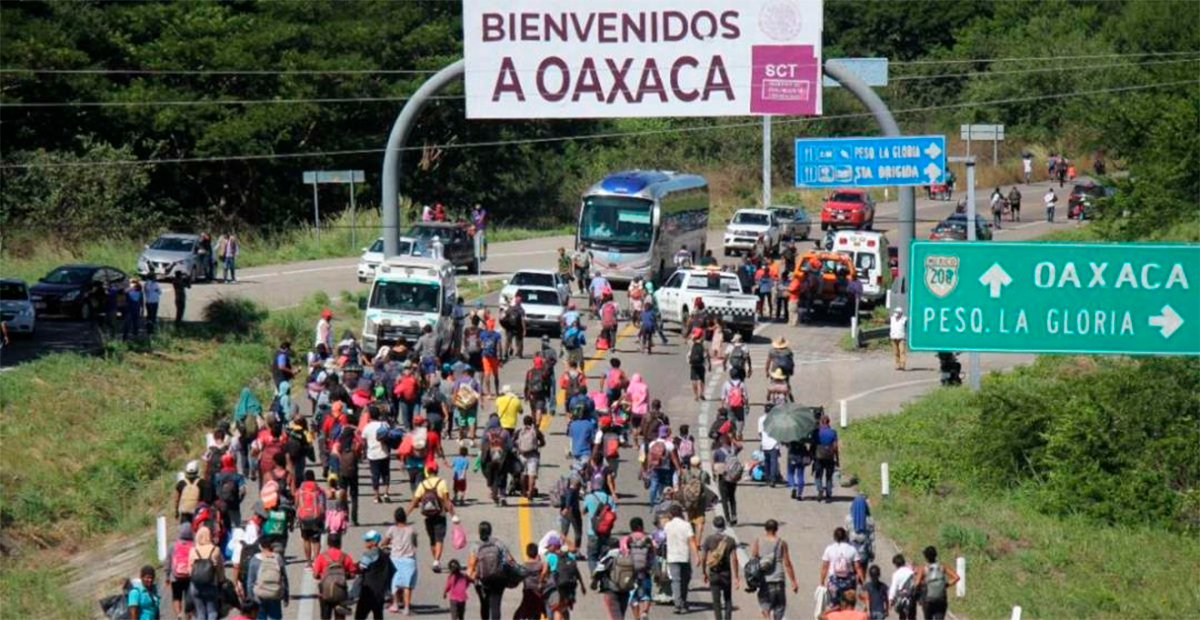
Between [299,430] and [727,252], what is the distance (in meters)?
40.3

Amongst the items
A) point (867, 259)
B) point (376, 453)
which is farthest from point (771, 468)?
point (867, 259)

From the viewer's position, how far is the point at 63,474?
1357 inches

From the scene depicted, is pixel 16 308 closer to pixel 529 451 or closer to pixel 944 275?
pixel 529 451

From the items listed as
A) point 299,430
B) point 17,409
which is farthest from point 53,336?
point 299,430

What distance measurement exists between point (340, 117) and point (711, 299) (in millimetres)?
33175

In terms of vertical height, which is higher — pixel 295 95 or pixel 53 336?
pixel 295 95

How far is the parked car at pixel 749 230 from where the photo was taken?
2579 inches

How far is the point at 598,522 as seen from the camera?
23.6 m

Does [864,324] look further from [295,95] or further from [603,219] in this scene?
[295,95]

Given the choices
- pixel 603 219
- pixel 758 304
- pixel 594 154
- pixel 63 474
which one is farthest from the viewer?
pixel 594 154

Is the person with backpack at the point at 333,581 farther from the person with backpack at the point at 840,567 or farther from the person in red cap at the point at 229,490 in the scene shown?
the person with backpack at the point at 840,567

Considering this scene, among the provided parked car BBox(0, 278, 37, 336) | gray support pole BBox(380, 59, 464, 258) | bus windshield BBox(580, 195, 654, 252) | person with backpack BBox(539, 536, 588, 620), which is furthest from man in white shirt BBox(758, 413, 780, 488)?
bus windshield BBox(580, 195, 654, 252)

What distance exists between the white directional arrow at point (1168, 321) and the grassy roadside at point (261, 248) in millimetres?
42567

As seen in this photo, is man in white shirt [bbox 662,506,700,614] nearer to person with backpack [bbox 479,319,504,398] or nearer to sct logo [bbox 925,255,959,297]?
sct logo [bbox 925,255,959,297]
